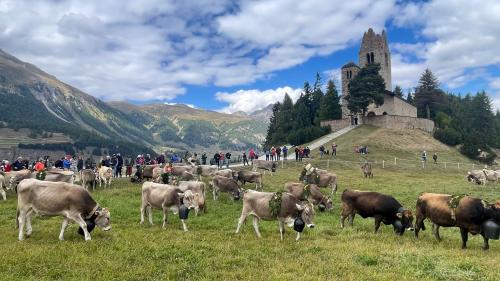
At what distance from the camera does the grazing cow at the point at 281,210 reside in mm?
16875

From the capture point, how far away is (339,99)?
114m

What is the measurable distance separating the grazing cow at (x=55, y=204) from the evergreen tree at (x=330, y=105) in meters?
97.2

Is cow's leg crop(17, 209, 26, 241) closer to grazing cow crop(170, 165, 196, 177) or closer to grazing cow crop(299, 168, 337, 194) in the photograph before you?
grazing cow crop(170, 165, 196, 177)

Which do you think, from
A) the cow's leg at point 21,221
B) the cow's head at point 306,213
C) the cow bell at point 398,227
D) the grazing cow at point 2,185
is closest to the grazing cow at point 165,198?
the cow's head at point 306,213

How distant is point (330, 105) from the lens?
109625mm

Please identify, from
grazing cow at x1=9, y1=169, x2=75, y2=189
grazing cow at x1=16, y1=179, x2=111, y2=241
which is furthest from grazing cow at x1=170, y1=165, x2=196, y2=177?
grazing cow at x1=16, y1=179, x2=111, y2=241

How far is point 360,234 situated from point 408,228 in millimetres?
2259

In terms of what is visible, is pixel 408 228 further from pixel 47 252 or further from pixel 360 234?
pixel 47 252

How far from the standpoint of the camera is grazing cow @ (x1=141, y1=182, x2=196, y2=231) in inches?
736

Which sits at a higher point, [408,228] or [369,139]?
[369,139]

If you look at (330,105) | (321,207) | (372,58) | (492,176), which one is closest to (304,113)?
(330,105)

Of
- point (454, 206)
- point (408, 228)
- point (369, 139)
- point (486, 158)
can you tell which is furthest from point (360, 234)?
point (486, 158)

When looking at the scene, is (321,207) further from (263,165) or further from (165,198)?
(263,165)

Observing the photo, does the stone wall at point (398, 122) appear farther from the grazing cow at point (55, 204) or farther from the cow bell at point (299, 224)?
the grazing cow at point (55, 204)
